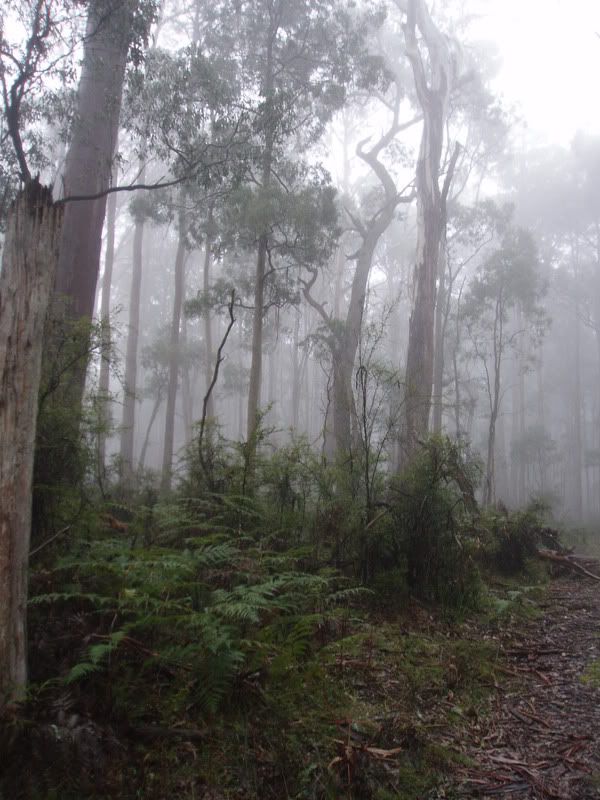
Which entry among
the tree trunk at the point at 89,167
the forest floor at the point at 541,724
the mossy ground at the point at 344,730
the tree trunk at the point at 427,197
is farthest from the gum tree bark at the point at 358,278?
the mossy ground at the point at 344,730

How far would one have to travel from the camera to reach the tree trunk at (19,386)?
110 inches

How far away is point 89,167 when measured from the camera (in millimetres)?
10758

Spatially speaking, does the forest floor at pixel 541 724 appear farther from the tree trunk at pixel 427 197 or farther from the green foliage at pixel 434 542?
the tree trunk at pixel 427 197

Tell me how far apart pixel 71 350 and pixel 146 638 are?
3.05 metres

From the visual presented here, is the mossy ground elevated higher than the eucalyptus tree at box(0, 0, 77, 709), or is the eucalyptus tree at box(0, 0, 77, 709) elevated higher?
the eucalyptus tree at box(0, 0, 77, 709)

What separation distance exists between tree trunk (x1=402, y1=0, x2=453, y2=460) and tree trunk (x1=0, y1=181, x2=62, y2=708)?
1089 cm

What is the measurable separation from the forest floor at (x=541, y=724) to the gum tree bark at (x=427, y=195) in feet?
28.3

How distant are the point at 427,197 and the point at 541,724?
15.2m

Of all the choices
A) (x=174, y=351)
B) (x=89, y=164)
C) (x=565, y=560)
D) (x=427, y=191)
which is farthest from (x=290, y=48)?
(x=565, y=560)

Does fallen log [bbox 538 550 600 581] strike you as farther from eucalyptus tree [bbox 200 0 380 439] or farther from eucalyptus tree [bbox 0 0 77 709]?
eucalyptus tree [bbox 200 0 380 439]

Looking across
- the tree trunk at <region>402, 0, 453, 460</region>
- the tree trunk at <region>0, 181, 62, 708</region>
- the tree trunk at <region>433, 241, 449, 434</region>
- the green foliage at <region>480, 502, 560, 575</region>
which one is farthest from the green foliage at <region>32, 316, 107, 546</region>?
the tree trunk at <region>433, 241, 449, 434</region>

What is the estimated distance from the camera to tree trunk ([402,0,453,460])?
598 inches

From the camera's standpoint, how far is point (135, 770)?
8.61 feet

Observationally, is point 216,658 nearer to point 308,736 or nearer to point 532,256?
point 308,736
